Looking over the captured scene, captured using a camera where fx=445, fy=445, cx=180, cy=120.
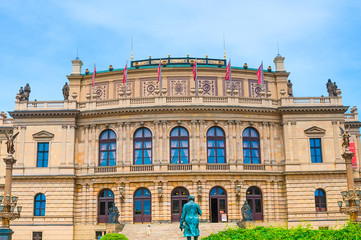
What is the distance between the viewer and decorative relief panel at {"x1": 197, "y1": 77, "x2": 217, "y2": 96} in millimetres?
49031

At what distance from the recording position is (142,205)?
4300 cm

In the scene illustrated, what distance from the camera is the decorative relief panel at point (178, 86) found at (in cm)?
4888

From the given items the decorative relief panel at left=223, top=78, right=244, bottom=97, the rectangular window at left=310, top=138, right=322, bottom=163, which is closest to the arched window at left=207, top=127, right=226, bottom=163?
the decorative relief panel at left=223, top=78, right=244, bottom=97

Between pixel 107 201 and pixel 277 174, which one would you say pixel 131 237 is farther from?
pixel 277 174

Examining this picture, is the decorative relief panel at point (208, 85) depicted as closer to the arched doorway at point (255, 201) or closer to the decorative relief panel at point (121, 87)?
the decorative relief panel at point (121, 87)

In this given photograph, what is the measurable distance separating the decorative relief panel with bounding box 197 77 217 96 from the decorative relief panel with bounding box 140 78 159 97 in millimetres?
4877

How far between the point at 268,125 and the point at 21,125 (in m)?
25.2

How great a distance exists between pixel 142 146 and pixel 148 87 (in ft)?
26.2

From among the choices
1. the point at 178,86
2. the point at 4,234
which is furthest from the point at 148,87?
the point at 4,234

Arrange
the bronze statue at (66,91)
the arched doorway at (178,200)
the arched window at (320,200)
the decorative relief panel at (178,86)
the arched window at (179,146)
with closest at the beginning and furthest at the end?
the arched doorway at (178,200) < the arched window at (320,200) < the arched window at (179,146) < the bronze statue at (66,91) < the decorative relief panel at (178,86)

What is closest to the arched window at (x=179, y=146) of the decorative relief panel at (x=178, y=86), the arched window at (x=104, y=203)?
the decorative relief panel at (x=178, y=86)

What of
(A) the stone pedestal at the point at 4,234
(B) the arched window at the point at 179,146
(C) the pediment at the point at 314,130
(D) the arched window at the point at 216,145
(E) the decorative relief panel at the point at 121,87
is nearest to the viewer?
(A) the stone pedestal at the point at 4,234

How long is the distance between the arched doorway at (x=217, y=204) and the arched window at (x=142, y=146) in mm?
7029

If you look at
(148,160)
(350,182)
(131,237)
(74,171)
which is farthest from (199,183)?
(350,182)
